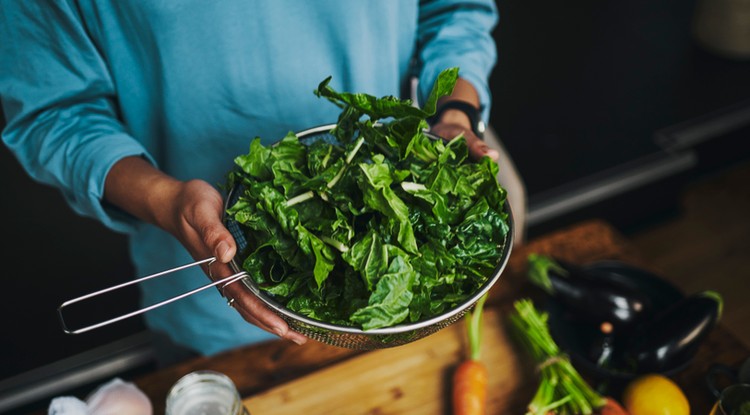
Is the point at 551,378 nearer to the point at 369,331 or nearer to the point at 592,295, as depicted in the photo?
the point at 592,295

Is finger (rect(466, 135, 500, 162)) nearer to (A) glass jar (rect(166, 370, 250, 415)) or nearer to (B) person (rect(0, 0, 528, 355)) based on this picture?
(B) person (rect(0, 0, 528, 355))

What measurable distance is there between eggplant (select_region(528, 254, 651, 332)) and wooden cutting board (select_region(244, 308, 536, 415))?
0.51 ft

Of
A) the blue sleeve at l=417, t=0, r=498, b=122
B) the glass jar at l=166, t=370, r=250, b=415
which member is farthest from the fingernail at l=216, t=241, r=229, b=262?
the blue sleeve at l=417, t=0, r=498, b=122

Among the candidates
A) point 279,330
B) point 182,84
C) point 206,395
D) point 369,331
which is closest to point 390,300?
point 369,331

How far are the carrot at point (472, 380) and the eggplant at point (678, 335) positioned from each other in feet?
1.03

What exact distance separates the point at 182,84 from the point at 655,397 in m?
1.02

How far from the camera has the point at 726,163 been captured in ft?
10.1

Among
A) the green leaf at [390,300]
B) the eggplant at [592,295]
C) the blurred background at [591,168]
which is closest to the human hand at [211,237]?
the green leaf at [390,300]

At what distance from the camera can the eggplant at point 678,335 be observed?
4.17ft

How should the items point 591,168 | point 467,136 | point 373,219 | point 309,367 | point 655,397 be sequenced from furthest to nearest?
point 591,168 → point 309,367 → point 655,397 → point 467,136 → point 373,219

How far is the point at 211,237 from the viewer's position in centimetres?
89

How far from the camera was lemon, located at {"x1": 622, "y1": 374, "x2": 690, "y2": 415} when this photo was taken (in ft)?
3.91

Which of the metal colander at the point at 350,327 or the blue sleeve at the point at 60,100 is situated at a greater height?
the blue sleeve at the point at 60,100

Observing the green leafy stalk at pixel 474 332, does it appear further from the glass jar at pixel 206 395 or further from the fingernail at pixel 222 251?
the fingernail at pixel 222 251
